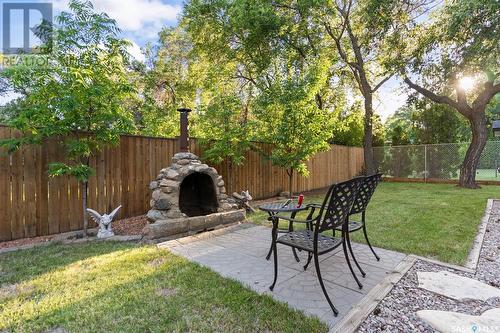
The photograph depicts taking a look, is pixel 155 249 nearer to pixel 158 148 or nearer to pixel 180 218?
pixel 180 218

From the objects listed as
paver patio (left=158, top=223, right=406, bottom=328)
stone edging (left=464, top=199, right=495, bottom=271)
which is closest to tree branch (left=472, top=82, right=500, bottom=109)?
stone edging (left=464, top=199, right=495, bottom=271)

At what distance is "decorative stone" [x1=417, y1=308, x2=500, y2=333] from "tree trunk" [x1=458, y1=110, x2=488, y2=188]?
32.2ft

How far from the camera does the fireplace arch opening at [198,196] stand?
4918mm

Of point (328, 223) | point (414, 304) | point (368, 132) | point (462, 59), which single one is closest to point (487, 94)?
point (462, 59)

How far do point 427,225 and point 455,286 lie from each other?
237 cm

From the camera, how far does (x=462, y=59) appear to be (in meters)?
7.97

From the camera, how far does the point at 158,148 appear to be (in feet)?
17.6

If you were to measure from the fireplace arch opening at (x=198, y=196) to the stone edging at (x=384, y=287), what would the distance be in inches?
124

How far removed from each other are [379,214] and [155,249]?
454 cm

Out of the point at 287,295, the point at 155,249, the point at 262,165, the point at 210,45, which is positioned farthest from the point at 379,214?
the point at 210,45

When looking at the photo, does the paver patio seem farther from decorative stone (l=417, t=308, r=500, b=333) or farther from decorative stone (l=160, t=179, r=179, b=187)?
decorative stone (l=160, t=179, r=179, b=187)

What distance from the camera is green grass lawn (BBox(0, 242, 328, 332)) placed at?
1799 mm

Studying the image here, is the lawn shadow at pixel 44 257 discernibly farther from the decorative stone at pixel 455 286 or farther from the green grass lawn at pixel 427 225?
the decorative stone at pixel 455 286

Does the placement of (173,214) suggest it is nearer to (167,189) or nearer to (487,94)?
(167,189)
